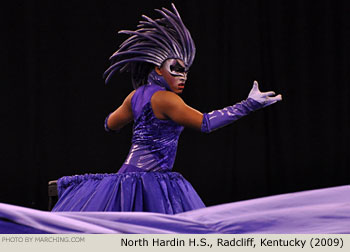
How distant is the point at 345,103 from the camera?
10.3 feet

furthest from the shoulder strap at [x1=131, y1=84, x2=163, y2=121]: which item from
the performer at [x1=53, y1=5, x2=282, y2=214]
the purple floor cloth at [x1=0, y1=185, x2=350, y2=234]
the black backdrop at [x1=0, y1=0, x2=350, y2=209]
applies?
the purple floor cloth at [x1=0, y1=185, x2=350, y2=234]

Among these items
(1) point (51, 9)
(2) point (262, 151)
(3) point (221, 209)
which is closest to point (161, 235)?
(3) point (221, 209)

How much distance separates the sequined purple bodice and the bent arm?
0.14m

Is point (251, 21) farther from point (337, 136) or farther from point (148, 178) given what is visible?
point (148, 178)

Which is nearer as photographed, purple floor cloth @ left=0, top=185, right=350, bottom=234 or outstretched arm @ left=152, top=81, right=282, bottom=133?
purple floor cloth @ left=0, top=185, right=350, bottom=234

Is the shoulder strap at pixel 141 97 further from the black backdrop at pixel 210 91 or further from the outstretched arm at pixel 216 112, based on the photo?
the black backdrop at pixel 210 91

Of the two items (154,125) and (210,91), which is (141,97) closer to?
(154,125)

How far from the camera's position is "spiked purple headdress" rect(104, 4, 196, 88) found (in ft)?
6.66

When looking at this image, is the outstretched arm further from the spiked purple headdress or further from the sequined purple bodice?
the spiked purple headdress

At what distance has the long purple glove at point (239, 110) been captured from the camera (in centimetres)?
181

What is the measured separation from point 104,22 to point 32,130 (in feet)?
2.42

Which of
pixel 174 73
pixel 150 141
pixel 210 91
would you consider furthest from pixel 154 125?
pixel 210 91

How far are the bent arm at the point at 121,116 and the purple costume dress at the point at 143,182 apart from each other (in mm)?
74

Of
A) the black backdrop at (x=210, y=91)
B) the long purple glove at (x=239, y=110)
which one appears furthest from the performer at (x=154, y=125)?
the black backdrop at (x=210, y=91)
